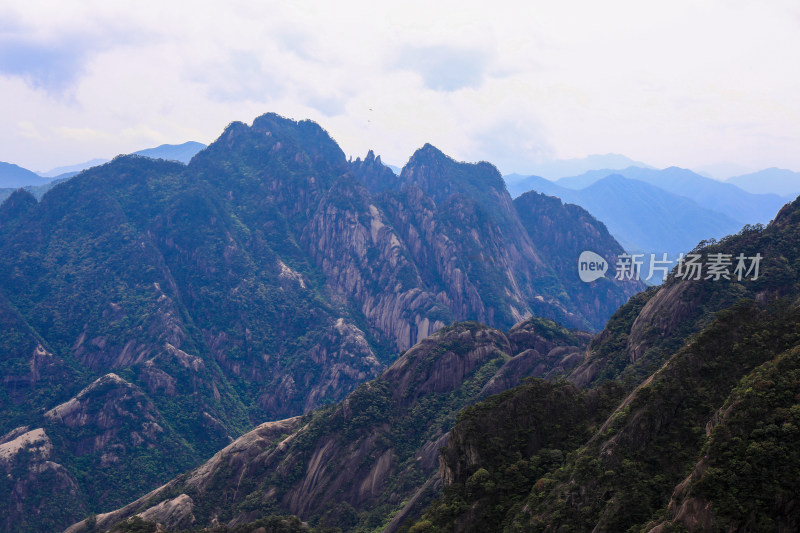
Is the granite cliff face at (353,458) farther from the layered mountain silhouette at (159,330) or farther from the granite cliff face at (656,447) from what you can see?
the granite cliff face at (656,447)

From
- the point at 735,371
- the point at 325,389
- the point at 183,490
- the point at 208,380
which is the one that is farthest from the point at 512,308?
the point at 735,371

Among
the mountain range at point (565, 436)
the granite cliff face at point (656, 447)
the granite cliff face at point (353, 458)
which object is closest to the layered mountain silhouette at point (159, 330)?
the granite cliff face at point (353, 458)

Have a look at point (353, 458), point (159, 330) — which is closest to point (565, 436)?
point (353, 458)

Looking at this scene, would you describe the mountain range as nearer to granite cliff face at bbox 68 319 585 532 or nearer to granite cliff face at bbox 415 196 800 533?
granite cliff face at bbox 415 196 800 533

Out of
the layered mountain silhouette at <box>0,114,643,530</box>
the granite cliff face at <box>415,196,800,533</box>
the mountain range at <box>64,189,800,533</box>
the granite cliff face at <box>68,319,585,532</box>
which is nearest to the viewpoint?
the granite cliff face at <box>415,196,800,533</box>

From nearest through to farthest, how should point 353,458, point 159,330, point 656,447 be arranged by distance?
point 656,447 → point 353,458 → point 159,330

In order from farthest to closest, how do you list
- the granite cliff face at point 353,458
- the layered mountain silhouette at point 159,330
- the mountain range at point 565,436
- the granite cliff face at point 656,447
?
the layered mountain silhouette at point 159,330 → the granite cliff face at point 353,458 → the mountain range at point 565,436 → the granite cliff face at point 656,447

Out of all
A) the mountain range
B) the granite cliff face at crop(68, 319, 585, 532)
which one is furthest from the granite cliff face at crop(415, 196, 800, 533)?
the granite cliff face at crop(68, 319, 585, 532)

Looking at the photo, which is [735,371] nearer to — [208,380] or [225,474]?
[225,474]

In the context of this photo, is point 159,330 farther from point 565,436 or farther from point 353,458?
point 565,436

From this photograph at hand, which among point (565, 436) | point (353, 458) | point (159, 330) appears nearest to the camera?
point (565, 436)

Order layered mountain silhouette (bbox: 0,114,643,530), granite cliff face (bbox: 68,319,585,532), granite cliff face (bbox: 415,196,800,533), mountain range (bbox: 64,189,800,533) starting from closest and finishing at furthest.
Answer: granite cliff face (bbox: 415,196,800,533), mountain range (bbox: 64,189,800,533), granite cliff face (bbox: 68,319,585,532), layered mountain silhouette (bbox: 0,114,643,530)

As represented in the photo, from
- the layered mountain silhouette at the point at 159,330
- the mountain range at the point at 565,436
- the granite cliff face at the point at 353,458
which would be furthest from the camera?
the layered mountain silhouette at the point at 159,330

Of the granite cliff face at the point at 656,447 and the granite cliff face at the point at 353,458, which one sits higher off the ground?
the granite cliff face at the point at 656,447
